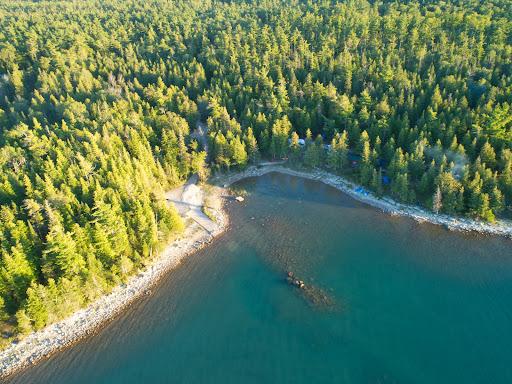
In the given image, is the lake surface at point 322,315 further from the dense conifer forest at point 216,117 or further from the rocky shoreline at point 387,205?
the dense conifer forest at point 216,117

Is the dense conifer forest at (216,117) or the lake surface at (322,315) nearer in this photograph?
the lake surface at (322,315)

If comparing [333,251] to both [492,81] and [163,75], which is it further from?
[163,75]

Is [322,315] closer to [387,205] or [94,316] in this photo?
[387,205]

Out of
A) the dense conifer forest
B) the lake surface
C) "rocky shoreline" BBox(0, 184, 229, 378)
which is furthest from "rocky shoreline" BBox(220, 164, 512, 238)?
"rocky shoreline" BBox(0, 184, 229, 378)

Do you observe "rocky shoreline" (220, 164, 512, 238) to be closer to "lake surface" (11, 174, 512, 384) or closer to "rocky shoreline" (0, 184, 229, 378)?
"lake surface" (11, 174, 512, 384)

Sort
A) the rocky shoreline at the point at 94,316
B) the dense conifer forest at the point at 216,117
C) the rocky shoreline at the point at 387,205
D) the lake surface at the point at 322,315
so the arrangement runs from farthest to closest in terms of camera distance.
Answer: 1. the rocky shoreline at the point at 387,205
2. the dense conifer forest at the point at 216,117
3. the rocky shoreline at the point at 94,316
4. the lake surface at the point at 322,315

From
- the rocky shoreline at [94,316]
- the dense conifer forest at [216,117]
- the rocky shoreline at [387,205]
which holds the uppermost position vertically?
the dense conifer forest at [216,117]

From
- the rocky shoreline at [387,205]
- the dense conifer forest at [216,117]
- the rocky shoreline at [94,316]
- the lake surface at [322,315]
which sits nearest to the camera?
the lake surface at [322,315]

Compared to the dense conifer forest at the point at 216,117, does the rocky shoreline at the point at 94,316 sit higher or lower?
lower

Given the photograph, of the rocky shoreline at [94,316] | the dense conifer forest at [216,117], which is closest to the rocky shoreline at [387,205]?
the dense conifer forest at [216,117]
